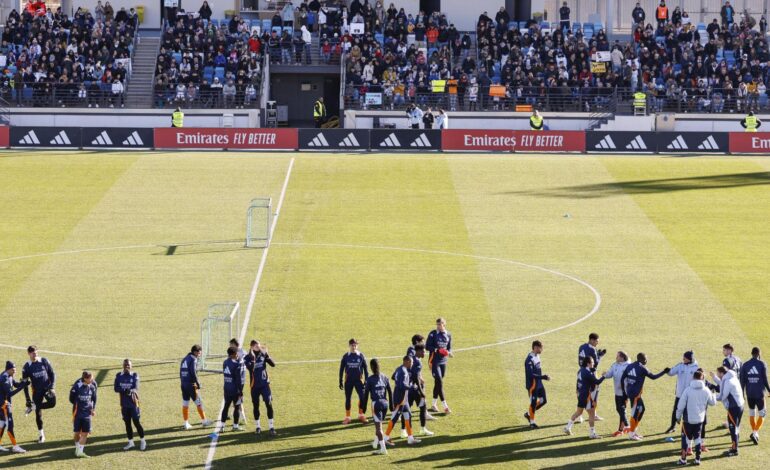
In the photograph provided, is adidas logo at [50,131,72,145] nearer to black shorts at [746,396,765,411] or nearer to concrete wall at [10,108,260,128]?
concrete wall at [10,108,260,128]

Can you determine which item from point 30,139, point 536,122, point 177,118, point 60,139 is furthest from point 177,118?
point 536,122

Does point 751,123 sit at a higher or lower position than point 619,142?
higher

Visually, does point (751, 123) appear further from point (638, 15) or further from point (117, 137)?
point (117, 137)

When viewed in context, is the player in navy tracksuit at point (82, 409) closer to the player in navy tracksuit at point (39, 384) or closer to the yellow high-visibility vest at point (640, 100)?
the player in navy tracksuit at point (39, 384)

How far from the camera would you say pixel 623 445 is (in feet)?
78.8

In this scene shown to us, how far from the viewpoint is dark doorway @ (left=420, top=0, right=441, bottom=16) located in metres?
77.3

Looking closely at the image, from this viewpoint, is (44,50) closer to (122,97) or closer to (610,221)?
(122,97)

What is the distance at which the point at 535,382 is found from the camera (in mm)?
24797

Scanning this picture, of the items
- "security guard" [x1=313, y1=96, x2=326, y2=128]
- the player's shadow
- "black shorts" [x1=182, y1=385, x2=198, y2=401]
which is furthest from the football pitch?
"security guard" [x1=313, y1=96, x2=326, y2=128]

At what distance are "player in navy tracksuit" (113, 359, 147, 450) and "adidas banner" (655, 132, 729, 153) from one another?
4242 centimetres

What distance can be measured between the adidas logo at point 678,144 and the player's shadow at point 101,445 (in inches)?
1625

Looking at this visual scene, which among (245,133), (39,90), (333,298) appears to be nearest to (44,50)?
(39,90)

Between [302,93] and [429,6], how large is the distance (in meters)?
9.75

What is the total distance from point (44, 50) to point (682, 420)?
54.0m
